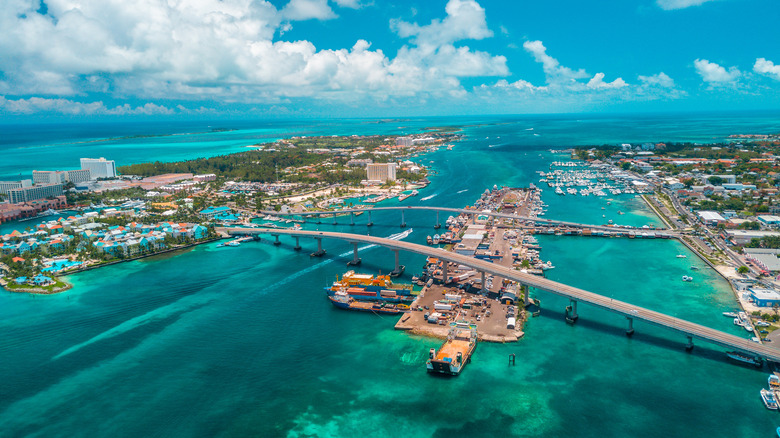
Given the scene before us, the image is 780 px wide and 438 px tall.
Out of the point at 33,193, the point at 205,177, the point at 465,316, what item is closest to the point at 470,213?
the point at 465,316

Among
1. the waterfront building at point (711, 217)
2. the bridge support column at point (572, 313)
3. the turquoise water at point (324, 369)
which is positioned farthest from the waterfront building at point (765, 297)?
the waterfront building at point (711, 217)

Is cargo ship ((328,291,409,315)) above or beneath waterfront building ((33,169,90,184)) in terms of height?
beneath

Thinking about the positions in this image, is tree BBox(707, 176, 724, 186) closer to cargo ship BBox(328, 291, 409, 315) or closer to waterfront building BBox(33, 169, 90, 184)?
cargo ship BBox(328, 291, 409, 315)

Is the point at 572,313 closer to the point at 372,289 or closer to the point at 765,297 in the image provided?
the point at 765,297

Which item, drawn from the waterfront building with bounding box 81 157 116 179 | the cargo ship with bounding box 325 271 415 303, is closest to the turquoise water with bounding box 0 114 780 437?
the cargo ship with bounding box 325 271 415 303

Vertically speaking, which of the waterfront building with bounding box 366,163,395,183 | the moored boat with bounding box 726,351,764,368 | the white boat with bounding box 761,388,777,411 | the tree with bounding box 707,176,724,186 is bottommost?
the white boat with bounding box 761,388,777,411
